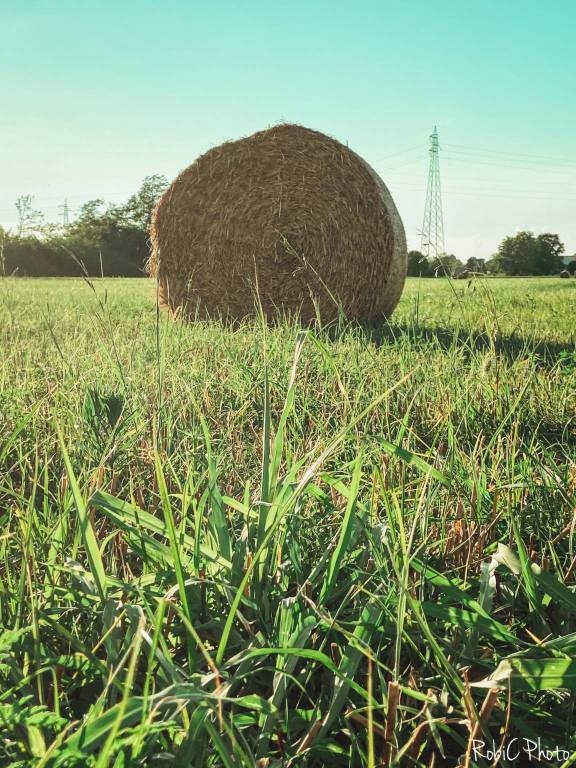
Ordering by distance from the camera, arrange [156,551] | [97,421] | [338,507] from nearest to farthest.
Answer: [156,551] < [338,507] < [97,421]

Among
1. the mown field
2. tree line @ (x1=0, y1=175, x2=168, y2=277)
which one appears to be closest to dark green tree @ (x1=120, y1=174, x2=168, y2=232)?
tree line @ (x1=0, y1=175, x2=168, y2=277)

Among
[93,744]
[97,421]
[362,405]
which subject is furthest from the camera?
[362,405]

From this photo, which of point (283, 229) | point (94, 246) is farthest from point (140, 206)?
point (283, 229)

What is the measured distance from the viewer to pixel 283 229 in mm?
6270

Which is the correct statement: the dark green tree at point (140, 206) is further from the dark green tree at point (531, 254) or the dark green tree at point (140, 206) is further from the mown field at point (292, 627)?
the mown field at point (292, 627)

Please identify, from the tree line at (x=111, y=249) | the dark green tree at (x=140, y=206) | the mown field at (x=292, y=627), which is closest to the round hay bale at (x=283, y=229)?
the mown field at (x=292, y=627)

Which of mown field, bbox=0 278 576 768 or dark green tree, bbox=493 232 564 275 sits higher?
dark green tree, bbox=493 232 564 275

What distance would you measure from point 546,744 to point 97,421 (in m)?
1.35

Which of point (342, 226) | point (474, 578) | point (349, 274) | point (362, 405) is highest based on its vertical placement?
point (342, 226)

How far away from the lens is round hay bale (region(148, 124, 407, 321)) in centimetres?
612

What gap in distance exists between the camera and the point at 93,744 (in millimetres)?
761

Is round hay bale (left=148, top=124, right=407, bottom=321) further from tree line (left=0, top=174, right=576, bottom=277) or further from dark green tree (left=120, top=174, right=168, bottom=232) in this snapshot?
dark green tree (left=120, top=174, right=168, bottom=232)

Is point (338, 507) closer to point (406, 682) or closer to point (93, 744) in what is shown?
point (406, 682)

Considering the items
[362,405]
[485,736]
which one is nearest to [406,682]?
[485,736]
